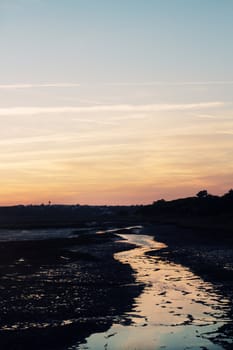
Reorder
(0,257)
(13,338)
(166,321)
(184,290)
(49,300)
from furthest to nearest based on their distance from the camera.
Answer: (0,257) < (184,290) < (49,300) < (166,321) < (13,338)

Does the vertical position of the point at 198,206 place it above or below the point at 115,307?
above

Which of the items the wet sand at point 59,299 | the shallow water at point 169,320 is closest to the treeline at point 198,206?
the wet sand at point 59,299

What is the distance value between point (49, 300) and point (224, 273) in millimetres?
10510

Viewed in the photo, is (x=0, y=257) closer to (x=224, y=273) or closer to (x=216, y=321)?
(x=224, y=273)

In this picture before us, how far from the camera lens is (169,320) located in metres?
16.5

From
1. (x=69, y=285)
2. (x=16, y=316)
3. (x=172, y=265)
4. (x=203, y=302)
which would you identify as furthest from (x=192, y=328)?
(x=172, y=265)

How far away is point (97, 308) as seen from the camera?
18438 millimetres

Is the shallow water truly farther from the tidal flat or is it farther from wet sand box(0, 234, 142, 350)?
wet sand box(0, 234, 142, 350)

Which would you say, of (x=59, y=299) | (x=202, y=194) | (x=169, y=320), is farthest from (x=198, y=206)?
(x=169, y=320)

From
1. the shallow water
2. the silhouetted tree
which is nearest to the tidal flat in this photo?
the shallow water

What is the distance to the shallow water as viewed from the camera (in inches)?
548

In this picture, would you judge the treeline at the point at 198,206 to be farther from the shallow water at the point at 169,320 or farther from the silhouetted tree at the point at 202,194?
the shallow water at the point at 169,320

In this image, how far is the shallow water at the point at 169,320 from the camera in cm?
1391

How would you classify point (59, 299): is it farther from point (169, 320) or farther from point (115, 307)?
point (169, 320)
